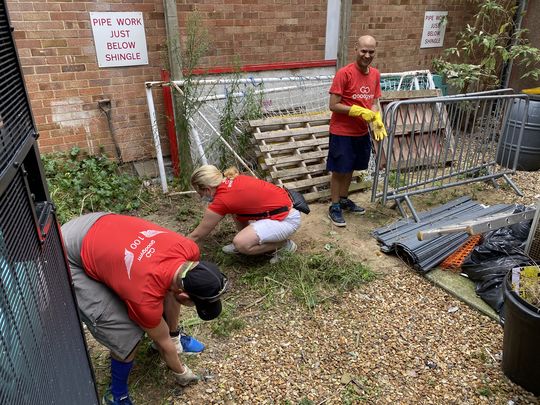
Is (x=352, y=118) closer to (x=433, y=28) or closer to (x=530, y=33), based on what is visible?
(x=433, y=28)

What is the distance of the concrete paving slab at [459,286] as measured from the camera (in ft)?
10.3

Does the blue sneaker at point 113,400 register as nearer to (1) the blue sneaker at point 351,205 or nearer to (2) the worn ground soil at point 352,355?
(2) the worn ground soil at point 352,355

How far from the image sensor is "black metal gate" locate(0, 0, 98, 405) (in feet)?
3.38

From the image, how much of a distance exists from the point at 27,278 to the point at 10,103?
530mm

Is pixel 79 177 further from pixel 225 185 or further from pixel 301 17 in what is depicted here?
pixel 301 17

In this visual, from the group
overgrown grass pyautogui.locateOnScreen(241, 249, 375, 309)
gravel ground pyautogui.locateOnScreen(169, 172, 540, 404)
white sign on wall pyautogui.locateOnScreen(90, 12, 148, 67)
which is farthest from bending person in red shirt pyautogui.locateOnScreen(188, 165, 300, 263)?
white sign on wall pyautogui.locateOnScreen(90, 12, 148, 67)

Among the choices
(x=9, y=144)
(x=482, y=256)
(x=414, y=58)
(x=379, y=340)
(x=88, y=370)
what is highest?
(x=9, y=144)

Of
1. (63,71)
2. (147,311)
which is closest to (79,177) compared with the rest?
(63,71)

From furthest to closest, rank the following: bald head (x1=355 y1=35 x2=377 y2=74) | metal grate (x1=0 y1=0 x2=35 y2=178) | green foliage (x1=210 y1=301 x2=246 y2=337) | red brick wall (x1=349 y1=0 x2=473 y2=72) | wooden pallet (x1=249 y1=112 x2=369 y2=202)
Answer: red brick wall (x1=349 y1=0 x2=473 y2=72) → wooden pallet (x1=249 y1=112 x2=369 y2=202) → bald head (x1=355 y1=35 x2=377 y2=74) → green foliage (x1=210 y1=301 x2=246 y2=337) → metal grate (x1=0 y1=0 x2=35 y2=178)

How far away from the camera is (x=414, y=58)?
294 inches

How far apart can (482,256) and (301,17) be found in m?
4.26

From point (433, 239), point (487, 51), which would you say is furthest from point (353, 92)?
point (487, 51)

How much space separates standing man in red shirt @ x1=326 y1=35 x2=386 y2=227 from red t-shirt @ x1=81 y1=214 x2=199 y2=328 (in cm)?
243

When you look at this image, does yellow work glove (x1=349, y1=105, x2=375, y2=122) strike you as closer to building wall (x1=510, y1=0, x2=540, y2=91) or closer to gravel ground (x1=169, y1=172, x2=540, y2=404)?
gravel ground (x1=169, y1=172, x2=540, y2=404)
